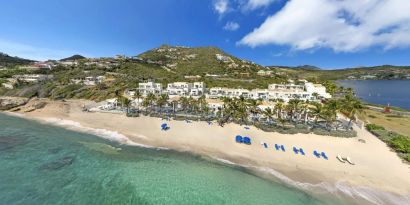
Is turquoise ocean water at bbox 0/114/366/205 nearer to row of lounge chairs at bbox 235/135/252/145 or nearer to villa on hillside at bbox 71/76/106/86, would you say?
row of lounge chairs at bbox 235/135/252/145

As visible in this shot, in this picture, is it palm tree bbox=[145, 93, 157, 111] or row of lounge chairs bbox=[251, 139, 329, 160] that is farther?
palm tree bbox=[145, 93, 157, 111]

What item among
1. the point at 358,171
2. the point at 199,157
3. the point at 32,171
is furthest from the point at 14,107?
the point at 358,171

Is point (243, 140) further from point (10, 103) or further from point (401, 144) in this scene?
point (10, 103)

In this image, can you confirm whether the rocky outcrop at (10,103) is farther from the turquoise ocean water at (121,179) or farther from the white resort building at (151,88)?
the white resort building at (151,88)

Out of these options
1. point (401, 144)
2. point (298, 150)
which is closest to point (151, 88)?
point (298, 150)

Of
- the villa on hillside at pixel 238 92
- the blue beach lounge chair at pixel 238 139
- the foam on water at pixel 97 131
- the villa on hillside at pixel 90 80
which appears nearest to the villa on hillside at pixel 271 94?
the villa on hillside at pixel 238 92

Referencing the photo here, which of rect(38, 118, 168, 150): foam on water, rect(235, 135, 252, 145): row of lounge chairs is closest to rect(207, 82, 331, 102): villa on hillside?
rect(235, 135, 252, 145): row of lounge chairs
